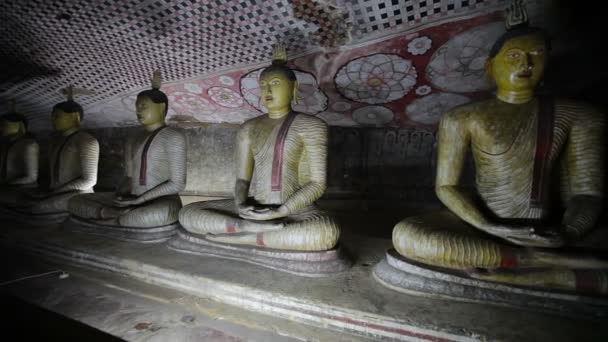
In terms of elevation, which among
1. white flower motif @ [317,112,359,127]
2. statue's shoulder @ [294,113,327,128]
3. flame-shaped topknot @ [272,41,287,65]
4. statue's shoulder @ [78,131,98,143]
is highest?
flame-shaped topknot @ [272,41,287,65]

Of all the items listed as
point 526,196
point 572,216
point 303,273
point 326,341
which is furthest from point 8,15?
point 572,216

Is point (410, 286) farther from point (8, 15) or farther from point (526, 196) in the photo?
point (8, 15)

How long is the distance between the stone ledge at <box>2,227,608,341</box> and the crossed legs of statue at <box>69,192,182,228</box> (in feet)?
0.89

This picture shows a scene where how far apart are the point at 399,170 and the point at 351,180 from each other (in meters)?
0.84

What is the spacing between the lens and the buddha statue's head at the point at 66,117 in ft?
14.0

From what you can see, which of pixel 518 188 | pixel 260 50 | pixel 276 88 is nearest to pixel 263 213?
pixel 276 88

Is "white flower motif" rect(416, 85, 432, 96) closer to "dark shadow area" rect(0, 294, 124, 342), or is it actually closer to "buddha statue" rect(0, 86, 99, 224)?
"dark shadow area" rect(0, 294, 124, 342)

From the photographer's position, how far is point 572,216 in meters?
2.06

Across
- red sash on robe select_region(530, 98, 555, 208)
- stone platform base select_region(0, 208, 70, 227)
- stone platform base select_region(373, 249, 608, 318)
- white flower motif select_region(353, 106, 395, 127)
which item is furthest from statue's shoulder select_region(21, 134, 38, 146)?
red sash on robe select_region(530, 98, 555, 208)

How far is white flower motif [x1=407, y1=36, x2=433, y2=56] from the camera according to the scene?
3.24 metres

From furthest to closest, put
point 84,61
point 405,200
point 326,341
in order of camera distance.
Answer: point 405,200
point 84,61
point 326,341

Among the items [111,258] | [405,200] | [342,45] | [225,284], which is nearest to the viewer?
[225,284]

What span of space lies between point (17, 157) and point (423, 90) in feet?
20.4

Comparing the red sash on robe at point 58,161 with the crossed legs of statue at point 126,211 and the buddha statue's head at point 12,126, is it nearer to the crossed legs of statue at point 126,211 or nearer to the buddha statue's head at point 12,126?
the crossed legs of statue at point 126,211
